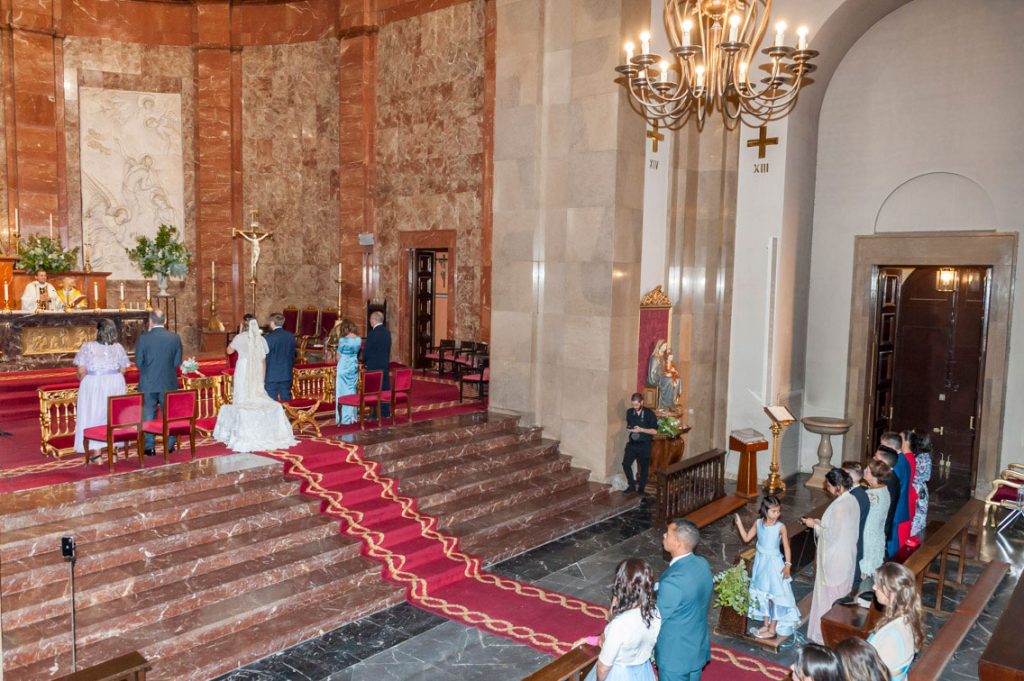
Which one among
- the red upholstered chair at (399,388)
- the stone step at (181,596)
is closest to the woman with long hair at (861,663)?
the stone step at (181,596)

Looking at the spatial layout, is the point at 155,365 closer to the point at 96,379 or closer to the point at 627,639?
the point at 96,379

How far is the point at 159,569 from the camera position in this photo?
6.68 m

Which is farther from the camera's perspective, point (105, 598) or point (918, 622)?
point (105, 598)

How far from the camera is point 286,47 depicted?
17.5m

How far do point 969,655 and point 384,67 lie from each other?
15.0 meters

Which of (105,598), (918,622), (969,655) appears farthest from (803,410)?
(105,598)

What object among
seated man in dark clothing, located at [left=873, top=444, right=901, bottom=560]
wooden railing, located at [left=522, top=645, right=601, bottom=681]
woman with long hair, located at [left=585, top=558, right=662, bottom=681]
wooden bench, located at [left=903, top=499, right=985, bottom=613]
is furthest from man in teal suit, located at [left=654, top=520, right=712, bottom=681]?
wooden bench, located at [left=903, top=499, right=985, bottom=613]

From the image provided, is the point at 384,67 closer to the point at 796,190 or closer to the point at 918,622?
the point at 796,190

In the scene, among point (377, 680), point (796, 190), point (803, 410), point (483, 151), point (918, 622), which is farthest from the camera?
point (483, 151)

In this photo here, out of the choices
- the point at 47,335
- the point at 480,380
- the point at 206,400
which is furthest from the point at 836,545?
the point at 47,335

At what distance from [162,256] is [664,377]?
1072 centimetres

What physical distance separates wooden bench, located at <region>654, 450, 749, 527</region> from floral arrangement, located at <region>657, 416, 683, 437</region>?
0.62 meters

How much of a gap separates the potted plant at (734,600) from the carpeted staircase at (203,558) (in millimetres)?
2603

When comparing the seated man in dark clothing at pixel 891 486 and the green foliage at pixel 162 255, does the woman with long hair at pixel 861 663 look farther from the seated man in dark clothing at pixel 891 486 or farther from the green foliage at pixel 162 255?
the green foliage at pixel 162 255
